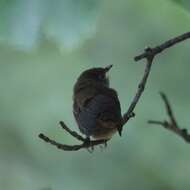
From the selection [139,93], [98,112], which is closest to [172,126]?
[139,93]

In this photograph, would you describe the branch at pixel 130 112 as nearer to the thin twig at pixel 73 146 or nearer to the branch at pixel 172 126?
the thin twig at pixel 73 146

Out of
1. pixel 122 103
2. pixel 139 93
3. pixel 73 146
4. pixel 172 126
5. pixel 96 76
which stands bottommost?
pixel 172 126

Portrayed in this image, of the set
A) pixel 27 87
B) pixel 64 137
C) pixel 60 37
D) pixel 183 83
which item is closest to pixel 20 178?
pixel 64 137

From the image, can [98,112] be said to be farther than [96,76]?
No

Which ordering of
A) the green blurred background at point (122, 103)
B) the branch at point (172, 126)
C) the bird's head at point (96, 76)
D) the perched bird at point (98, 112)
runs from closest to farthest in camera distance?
the branch at point (172, 126) < the perched bird at point (98, 112) < the bird's head at point (96, 76) < the green blurred background at point (122, 103)

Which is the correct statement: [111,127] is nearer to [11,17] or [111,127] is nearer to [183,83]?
[11,17]

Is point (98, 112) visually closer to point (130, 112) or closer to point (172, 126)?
point (130, 112)

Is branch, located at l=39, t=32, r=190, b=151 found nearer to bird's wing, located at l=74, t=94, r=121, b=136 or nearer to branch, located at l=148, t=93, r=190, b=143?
bird's wing, located at l=74, t=94, r=121, b=136

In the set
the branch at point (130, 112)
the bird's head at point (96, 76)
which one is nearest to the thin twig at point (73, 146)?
the branch at point (130, 112)
